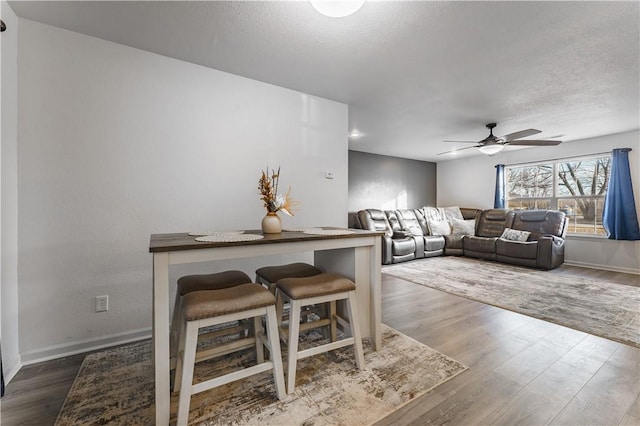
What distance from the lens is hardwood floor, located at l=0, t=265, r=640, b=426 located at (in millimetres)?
1327

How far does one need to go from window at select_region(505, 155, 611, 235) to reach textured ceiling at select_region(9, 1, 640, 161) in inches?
75.2

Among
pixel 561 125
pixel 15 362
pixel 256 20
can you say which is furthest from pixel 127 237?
pixel 561 125

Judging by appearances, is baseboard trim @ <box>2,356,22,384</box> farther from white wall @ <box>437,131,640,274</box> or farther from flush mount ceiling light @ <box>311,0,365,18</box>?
white wall @ <box>437,131,640,274</box>

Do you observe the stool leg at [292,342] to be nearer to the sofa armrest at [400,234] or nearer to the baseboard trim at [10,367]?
the baseboard trim at [10,367]

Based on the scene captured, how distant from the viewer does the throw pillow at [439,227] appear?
239 inches

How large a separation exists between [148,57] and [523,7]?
2.70 meters

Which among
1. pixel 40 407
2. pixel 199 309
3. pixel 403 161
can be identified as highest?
pixel 403 161

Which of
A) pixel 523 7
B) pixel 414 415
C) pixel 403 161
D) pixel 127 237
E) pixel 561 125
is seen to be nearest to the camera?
pixel 414 415

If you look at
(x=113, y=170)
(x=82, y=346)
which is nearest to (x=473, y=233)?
(x=113, y=170)

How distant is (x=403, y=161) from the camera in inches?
265

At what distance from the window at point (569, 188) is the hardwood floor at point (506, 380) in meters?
4.03

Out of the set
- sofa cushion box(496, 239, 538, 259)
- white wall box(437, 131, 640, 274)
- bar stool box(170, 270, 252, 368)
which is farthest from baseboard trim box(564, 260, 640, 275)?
bar stool box(170, 270, 252, 368)

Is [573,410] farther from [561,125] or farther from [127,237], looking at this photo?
[561,125]

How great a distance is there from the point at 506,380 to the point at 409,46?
7.80 ft
